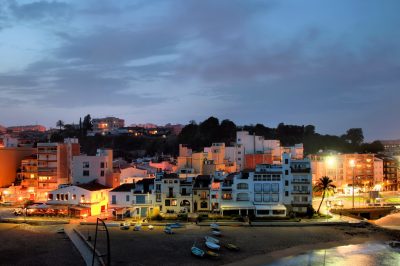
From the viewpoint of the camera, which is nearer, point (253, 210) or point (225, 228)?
point (225, 228)

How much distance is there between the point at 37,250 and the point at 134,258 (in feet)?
30.4

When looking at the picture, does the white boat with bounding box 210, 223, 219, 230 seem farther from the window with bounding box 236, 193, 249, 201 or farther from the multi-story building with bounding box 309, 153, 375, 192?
the multi-story building with bounding box 309, 153, 375, 192

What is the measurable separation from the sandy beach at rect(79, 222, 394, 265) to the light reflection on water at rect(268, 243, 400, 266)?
42.1 inches

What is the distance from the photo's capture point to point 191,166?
220 ft

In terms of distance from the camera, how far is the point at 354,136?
409 feet

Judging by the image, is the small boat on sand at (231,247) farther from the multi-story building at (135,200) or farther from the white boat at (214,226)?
the multi-story building at (135,200)

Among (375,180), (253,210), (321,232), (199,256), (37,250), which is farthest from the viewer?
(375,180)

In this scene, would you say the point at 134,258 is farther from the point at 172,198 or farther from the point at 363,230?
the point at 363,230

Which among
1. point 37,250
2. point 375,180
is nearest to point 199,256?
point 37,250

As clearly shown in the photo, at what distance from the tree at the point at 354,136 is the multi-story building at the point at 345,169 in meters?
43.7

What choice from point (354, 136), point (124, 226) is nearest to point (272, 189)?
point (124, 226)

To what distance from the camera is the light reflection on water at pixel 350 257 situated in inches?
1310

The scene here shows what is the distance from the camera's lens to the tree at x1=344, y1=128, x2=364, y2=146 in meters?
123

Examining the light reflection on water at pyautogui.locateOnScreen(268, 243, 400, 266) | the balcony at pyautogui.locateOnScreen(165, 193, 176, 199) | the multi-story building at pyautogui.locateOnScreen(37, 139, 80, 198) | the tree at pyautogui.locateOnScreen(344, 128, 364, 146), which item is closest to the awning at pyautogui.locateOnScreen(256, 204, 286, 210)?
the balcony at pyautogui.locateOnScreen(165, 193, 176, 199)
